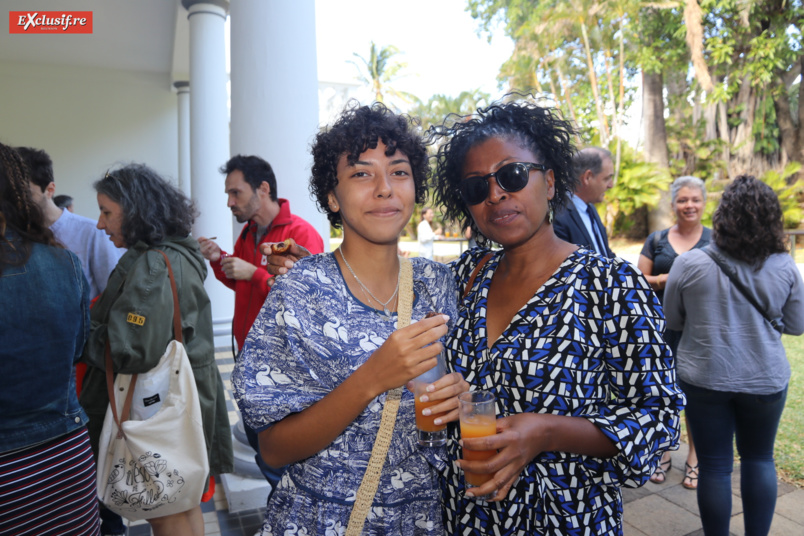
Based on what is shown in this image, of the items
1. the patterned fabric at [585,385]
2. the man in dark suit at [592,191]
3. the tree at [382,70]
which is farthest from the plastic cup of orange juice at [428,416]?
the tree at [382,70]

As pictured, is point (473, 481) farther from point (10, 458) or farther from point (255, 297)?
point (255, 297)

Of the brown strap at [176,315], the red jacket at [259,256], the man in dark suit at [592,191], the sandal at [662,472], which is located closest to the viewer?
the brown strap at [176,315]

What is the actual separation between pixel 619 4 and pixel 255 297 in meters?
23.0

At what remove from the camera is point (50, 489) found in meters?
1.78

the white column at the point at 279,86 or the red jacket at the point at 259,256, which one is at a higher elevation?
the white column at the point at 279,86

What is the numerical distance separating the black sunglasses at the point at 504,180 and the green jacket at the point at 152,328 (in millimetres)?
1545

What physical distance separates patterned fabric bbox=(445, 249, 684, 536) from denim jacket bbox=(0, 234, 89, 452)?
1382mm

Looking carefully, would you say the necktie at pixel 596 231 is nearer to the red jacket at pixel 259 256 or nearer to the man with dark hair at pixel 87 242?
the red jacket at pixel 259 256

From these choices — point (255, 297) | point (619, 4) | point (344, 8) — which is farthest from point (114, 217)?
point (344, 8)

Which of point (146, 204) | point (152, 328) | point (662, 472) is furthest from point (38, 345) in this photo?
point (662, 472)

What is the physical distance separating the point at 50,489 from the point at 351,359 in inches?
48.0

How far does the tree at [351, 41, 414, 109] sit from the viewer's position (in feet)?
149

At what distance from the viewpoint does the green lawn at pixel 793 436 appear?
408cm

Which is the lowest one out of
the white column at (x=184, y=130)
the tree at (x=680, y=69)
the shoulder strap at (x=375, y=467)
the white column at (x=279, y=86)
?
the shoulder strap at (x=375, y=467)
